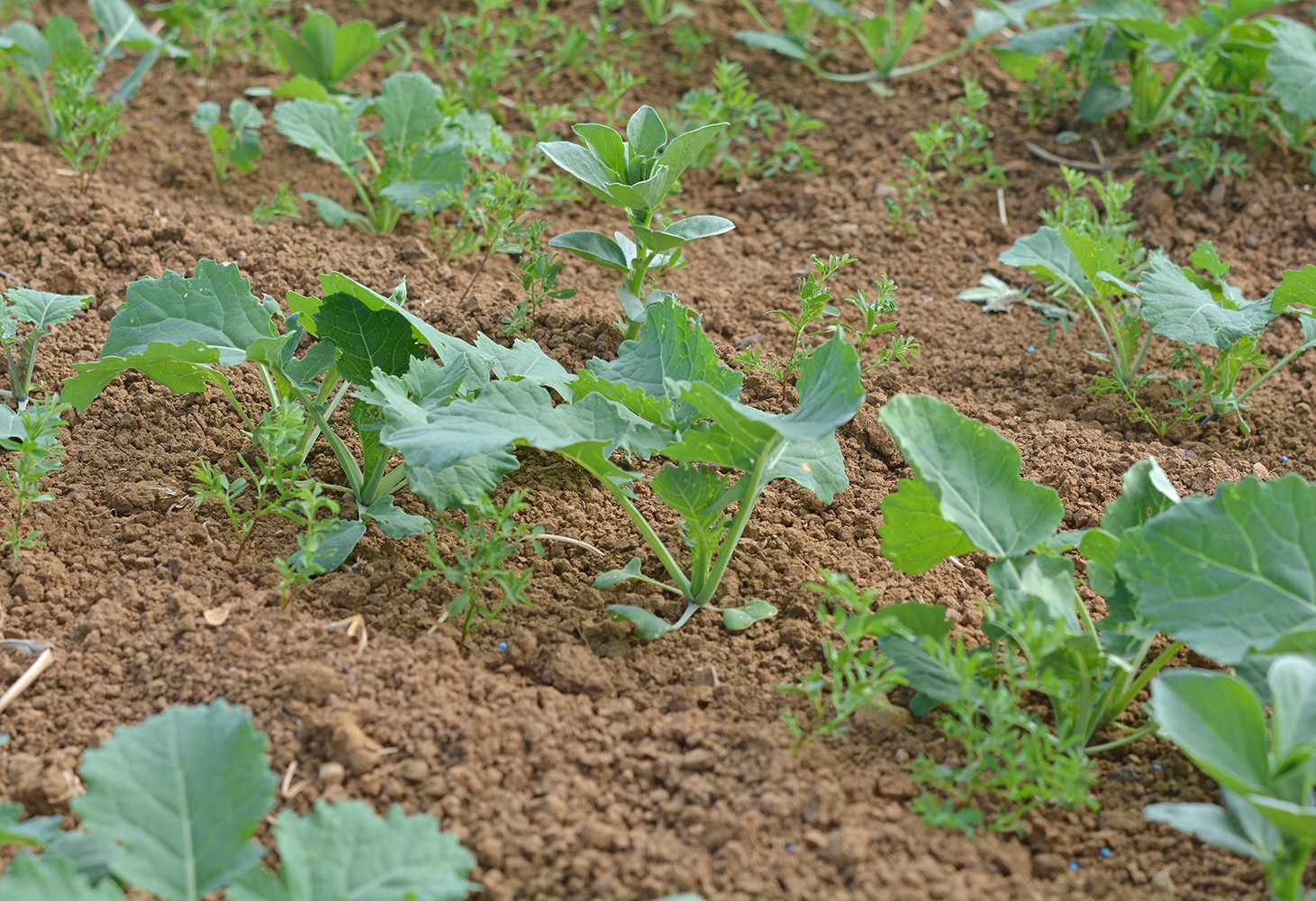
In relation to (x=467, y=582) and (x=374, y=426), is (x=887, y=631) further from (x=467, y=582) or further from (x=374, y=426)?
(x=374, y=426)

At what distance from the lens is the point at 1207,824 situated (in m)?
1.61

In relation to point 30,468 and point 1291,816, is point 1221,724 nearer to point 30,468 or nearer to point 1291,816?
point 1291,816

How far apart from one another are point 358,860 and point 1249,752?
1215 mm

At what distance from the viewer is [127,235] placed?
315 cm

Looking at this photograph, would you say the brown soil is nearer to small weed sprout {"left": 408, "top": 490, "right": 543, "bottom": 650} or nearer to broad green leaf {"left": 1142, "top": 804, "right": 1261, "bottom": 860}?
small weed sprout {"left": 408, "top": 490, "right": 543, "bottom": 650}

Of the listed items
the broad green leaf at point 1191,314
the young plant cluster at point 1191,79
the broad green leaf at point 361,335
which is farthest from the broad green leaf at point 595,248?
the young plant cluster at point 1191,79

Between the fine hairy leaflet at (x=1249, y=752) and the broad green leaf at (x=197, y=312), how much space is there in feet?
5.82

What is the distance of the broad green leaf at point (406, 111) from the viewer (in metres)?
3.37

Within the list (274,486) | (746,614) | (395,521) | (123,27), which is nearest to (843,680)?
(746,614)

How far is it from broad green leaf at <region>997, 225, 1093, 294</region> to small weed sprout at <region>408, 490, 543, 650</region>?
139cm

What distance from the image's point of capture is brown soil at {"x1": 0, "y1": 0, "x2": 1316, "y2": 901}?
5.95 feet

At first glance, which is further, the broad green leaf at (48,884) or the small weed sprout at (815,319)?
the small weed sprout at (815,319)

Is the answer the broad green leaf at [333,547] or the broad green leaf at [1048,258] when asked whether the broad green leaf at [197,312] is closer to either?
the broad green leaf at [333,547]

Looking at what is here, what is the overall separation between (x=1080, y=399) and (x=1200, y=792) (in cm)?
125
